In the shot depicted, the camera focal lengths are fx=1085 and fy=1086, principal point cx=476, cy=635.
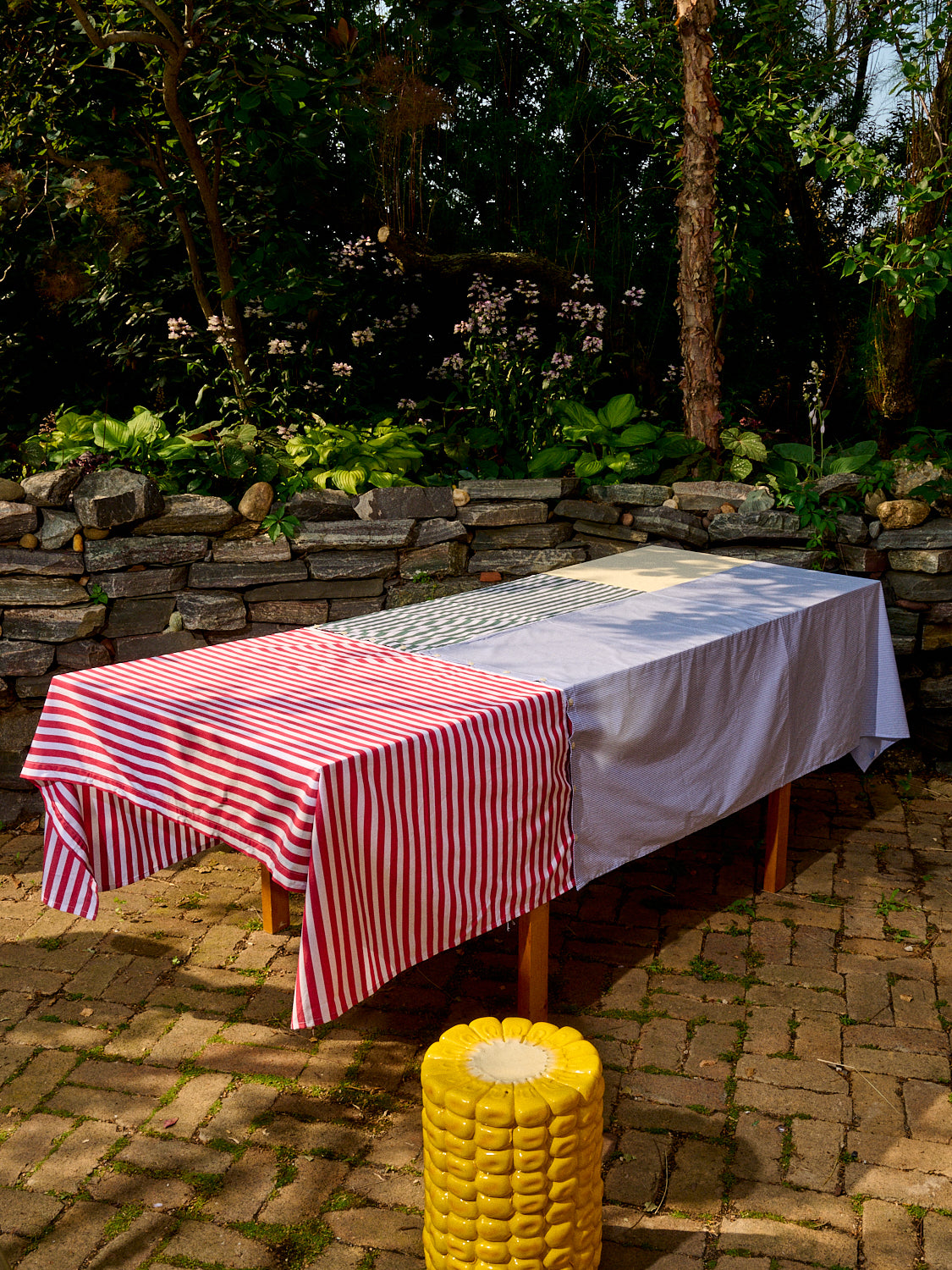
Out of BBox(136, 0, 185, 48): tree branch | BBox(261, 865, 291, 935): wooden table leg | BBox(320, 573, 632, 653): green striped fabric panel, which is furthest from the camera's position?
BBox(136, 0, 185, 48): tree branch

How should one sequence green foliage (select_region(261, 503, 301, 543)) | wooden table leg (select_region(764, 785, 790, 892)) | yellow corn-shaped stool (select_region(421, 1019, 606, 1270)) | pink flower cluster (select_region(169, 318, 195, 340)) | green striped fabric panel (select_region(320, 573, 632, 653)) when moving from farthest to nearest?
pink flower cluster (select_region(169, 318, 195, 340)) → green foliage (select_region(261, 503, 301, 543)) → wooden table leg (select_region(764, 785, 790, 892)) → green striped fabric panel (select_region(320, 573, 632, 653)) → yellow corn-shaped stool (select_region(421, 1019, 606, 1270))

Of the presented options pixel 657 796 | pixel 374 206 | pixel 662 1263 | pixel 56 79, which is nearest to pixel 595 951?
pixel 657 796

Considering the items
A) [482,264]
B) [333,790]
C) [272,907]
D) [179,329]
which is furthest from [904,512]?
[179,329]

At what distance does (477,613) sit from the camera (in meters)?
3.81

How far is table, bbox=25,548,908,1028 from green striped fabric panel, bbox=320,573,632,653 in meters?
0.02

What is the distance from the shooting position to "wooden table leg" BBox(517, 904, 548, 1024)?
308cm

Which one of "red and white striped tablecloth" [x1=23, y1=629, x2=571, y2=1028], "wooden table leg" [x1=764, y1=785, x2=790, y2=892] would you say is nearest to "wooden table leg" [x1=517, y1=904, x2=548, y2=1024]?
"red and white striped tablecloth" [x1=23, y1=629, x2=571, y2=1028]

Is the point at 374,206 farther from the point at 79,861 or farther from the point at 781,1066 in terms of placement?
the point at 781,1066

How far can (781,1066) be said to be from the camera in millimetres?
3041

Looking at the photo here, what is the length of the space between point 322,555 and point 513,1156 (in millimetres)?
3130

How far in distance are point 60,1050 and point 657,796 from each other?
6.23 ft

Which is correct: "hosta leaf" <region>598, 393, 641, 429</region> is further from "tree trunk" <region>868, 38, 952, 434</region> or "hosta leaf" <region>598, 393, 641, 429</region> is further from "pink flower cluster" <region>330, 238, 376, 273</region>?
"pink flower cluster" <region>330, 238, 376, 273</region>

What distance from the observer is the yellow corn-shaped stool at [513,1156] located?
2133mm

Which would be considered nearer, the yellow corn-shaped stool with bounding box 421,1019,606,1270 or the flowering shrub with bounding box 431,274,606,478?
the yellow corn-shaped stool with bounding box 421,1019,606,1270
